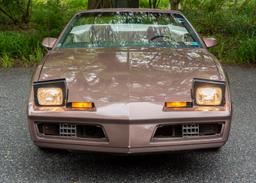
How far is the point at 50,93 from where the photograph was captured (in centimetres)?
341

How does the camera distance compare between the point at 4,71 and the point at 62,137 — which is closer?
the point at 62,137

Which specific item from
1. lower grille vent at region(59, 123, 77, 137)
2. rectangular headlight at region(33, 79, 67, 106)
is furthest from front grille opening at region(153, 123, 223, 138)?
rectangular headlight at region(33, 79, 67, 106)

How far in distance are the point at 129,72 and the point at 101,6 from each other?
731 cm

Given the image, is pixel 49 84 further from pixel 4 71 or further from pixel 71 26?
pixel 4 71

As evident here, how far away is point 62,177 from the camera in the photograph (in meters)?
3.62

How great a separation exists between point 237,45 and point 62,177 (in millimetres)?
6746

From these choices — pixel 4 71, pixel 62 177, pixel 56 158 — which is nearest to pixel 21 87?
pixel 4 71

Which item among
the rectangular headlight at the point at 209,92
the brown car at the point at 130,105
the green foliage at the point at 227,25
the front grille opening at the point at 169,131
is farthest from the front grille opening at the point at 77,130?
the green foliage at the point at 227,25

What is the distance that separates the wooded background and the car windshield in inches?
158

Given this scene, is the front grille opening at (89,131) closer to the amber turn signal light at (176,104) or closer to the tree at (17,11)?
the amber turn signal light at (176,104)

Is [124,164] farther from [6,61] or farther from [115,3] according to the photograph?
[115,3]

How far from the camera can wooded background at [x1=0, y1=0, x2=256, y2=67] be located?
8.87 meters

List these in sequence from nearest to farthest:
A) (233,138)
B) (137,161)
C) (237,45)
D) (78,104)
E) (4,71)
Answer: (78,104)
(137,161)
(233,138)
(4,71)
(237,45)

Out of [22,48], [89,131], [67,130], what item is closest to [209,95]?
[89,131]
